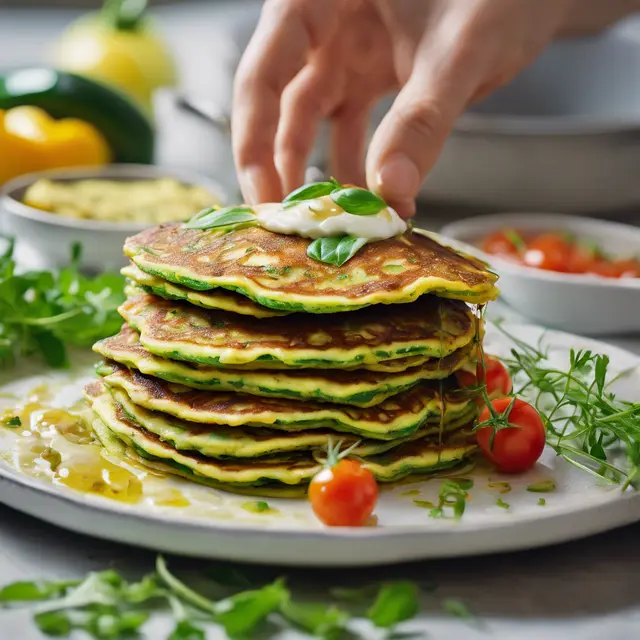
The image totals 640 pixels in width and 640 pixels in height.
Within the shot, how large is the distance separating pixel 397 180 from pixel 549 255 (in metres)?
1.27

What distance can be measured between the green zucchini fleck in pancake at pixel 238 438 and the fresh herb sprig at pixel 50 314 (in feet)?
2.41

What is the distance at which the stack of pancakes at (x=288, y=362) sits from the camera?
6.85 feet

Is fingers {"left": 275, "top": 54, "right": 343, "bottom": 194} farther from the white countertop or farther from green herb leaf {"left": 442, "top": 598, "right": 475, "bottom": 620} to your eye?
green herb leaf {"left": 442, "top": 598, "right": 475, "bottom": 620}

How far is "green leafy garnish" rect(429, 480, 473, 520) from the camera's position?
1979mm

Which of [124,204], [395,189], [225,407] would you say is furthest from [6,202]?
[225,407]

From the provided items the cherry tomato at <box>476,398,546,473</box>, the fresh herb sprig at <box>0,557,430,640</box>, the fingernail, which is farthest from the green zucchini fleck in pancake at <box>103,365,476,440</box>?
the fingernail

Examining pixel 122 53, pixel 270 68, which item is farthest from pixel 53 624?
pixel 122 53

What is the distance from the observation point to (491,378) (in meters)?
2.49

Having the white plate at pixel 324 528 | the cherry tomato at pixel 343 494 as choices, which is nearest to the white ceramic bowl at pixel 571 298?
the white plate at pixel 324 528

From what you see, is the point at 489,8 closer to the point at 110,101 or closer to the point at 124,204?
the point at 124,204

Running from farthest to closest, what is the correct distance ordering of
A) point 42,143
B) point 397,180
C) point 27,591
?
point 42,143 < point 397,180 < point 27,591

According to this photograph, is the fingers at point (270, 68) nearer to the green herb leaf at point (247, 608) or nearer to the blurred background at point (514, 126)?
the blurred background at point (514, 126)

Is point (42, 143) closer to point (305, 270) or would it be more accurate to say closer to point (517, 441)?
point (305, 270)

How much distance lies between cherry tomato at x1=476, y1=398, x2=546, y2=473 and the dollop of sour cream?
0.49 meters
